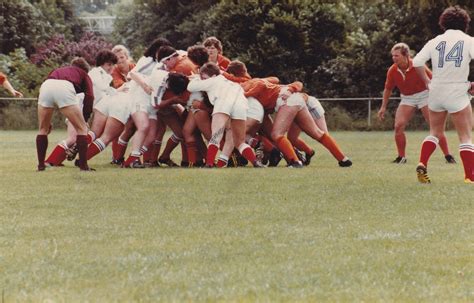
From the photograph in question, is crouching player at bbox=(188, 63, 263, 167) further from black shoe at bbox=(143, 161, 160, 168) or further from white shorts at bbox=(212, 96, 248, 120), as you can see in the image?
black shoe at bbox=(143, 161, 160, 168)

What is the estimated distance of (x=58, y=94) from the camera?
50.6 feet

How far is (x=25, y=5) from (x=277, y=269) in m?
50.0

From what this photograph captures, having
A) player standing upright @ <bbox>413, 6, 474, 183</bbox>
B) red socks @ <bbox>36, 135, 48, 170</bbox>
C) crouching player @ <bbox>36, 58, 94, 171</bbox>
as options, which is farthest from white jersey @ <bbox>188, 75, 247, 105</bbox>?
player standing upright @ <bbox>413, 6, 474, 183</bbox>

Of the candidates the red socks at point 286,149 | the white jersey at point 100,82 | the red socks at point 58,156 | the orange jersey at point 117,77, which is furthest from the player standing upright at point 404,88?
the red socks at point 58,156

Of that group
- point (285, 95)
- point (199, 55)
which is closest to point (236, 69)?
point (199, 55)

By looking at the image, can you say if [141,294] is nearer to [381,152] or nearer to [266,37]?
[381,152]

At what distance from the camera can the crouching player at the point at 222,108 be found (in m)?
16.9

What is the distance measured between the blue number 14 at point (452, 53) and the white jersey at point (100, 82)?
6377mm

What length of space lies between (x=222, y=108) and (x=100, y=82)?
7.84 feet

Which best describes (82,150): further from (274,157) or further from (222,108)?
(274,157)

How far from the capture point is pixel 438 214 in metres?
9.67

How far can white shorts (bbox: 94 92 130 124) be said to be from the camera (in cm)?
1762

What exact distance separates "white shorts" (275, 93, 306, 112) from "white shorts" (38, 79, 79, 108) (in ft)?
10.7

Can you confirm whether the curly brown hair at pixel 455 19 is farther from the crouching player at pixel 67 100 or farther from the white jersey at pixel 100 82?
the white jersey at pixel 100 82
